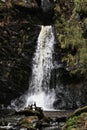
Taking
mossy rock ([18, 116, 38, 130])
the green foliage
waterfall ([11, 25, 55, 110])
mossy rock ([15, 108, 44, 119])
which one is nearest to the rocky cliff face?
the green foliage

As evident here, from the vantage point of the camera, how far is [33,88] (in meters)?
32.6

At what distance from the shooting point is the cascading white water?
31.9 meters

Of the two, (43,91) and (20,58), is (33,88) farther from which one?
(20,58)

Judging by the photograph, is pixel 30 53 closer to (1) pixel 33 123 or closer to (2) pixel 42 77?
(2) pixel 42 77

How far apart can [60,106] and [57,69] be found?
3.65 metres

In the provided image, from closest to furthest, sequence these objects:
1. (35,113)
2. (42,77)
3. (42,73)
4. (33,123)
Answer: (33,123) → (35,113) → (42,77) → (42,73)

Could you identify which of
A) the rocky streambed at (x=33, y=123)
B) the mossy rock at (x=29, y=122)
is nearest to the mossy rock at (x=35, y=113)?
the rocky streambed at (x=33, y=123)

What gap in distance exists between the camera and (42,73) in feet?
109

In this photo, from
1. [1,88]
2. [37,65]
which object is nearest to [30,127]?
[1,88]

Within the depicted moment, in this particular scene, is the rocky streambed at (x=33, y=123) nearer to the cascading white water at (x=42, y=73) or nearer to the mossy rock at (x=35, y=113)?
the mossy rock at (x=35, y=113)

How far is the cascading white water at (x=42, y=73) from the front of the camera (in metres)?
31.9

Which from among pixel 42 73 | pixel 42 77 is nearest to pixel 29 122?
pixel 42 77

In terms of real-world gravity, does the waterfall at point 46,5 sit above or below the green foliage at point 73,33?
above

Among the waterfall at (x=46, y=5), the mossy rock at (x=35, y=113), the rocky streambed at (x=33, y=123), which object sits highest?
the waterfall at (x=46, y=5)
